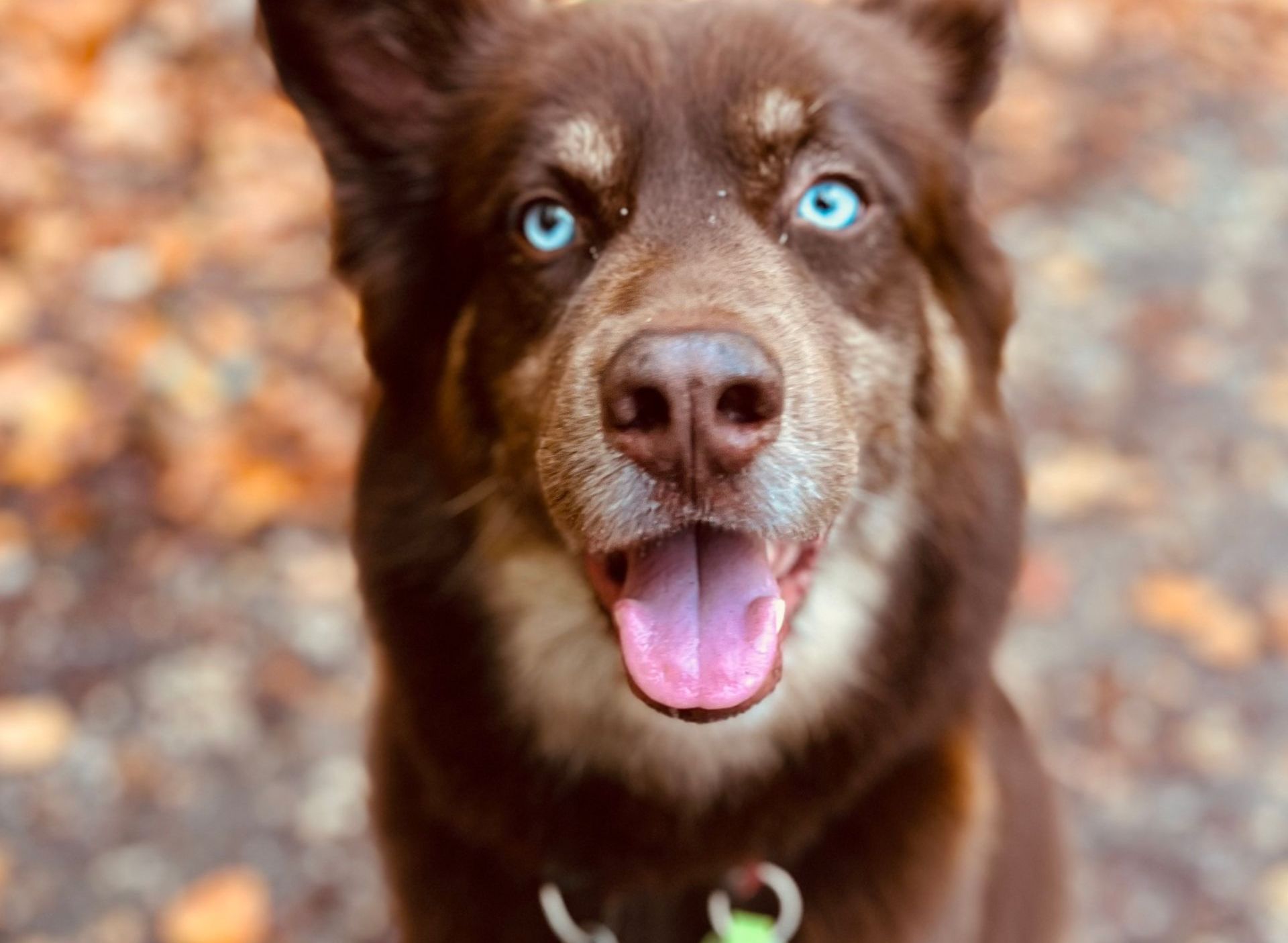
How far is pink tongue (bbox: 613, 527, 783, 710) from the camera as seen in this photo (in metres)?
2.09

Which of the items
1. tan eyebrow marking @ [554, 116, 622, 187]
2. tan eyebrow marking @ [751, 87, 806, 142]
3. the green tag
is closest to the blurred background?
the green tag

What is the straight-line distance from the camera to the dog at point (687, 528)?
2.33 m

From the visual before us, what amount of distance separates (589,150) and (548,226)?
0.54ft

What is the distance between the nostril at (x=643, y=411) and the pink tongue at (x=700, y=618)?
0.29m

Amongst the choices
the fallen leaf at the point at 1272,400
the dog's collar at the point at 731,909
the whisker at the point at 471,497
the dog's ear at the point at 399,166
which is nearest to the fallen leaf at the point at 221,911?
the dog's collar at the point at 731,909

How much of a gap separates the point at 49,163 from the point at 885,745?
12.8ft

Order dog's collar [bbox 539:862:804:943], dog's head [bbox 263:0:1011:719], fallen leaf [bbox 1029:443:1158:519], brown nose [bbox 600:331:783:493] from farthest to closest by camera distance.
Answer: fallen leaf [bbox 1029:443:1158:519] → dog's collar [bbox 539:862:804:943] → dog's head [bbox 263:0:1011:719] → brown nose [bbox 600:331:783:493]

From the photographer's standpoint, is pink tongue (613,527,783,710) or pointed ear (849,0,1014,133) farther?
pointed ear (849,0,1014,133)

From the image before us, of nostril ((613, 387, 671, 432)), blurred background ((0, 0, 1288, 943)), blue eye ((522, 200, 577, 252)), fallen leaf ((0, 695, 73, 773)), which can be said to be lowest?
fallen leaf ((0, 695, 73, 773))

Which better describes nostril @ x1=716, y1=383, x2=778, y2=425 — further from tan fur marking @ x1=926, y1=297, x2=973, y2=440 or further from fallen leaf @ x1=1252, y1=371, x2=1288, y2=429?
fallen leaf @ x1=1252, y1=371, x2=1288, y2=429

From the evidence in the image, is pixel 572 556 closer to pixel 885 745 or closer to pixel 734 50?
pixel 885 745

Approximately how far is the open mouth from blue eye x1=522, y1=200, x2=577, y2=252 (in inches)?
22.4

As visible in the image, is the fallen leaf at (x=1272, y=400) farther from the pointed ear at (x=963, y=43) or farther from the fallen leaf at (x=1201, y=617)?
the pointed ear at (x=963, y=43)

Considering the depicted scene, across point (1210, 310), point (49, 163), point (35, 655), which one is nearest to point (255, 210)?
point (49, 163)
